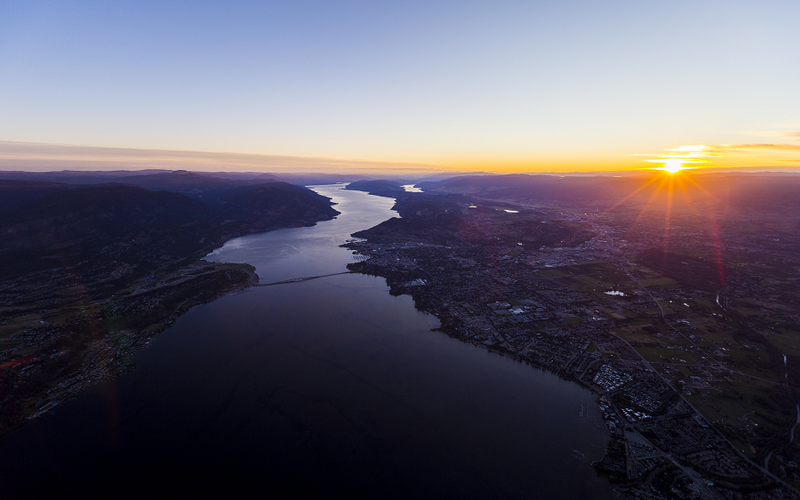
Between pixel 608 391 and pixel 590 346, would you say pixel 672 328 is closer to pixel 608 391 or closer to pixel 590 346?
pixel 590 346

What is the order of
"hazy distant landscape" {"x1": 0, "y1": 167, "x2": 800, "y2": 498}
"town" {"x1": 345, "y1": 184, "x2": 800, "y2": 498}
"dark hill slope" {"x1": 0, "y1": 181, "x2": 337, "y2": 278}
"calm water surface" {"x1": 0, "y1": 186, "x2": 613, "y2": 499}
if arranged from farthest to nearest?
1. "dark hill slope" {"x1": 0, "y1": 181, "x2": 337, "y2": 278}
2. "hazy distant landscape" {"x1": 0, "y1": 167, "x2": 800, "y2": 498}
3. "town" {"x1": 345, "y1": 184, "x2": 800, "y2": 498}
4. "calm water surface" {"x1": 0, "y1": 186, "x2": 613, "y2": 499}

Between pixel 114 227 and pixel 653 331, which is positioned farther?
pixel 114 227

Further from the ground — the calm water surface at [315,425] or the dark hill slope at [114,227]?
the dark hill slope at [114,227]

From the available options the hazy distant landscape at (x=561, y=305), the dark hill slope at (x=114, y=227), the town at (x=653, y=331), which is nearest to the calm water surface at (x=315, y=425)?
the hazy distant landscape at (x=561, y=305)

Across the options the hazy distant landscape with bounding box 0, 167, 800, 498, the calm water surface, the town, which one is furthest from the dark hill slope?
the town

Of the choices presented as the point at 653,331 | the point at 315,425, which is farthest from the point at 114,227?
the point at 653,331

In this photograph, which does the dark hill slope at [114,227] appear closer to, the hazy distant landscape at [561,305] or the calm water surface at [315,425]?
the hazy distant landscape at [561,305]

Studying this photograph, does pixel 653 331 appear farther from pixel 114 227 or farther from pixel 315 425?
pixel 114 227

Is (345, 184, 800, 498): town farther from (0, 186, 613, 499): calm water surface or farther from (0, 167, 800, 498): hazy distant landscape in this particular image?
(0, 186, 613, 499): calm water surface

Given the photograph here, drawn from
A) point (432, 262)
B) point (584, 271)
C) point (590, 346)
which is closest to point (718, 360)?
point (590, 346)
